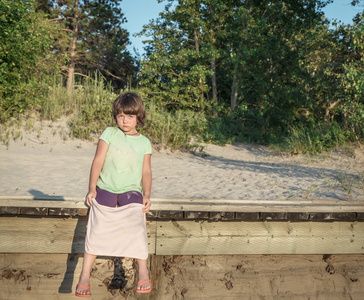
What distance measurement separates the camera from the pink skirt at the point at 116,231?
2676mm

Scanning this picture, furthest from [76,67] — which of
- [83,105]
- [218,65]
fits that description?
[83,105]

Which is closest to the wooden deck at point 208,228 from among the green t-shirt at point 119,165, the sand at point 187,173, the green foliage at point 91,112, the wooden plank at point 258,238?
the wooden plank at point 258,238

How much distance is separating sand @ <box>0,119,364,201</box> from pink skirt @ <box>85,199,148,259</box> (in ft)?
12.1

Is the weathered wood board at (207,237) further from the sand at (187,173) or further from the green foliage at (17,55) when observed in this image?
the green foliage at (17,55)

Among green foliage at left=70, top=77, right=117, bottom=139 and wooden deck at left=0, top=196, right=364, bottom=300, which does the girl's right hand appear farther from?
green foliage at left=70, top=77, right=117, bottom=139

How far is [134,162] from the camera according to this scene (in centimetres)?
286

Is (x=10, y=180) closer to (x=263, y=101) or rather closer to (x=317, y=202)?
(x=317, y=202)

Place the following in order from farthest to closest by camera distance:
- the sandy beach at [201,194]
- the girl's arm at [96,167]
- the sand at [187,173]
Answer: the sand at [187,173] < the sandy beach at [201,194] < the girl's arm at [96,167]

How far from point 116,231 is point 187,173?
21.6 ft

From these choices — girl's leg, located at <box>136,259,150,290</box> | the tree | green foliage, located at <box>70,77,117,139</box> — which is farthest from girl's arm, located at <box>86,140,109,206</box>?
the tree

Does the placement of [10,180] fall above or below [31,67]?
below

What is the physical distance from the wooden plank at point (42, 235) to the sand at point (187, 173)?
326cm

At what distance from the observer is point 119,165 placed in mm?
2816

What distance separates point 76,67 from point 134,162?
2432 cm
